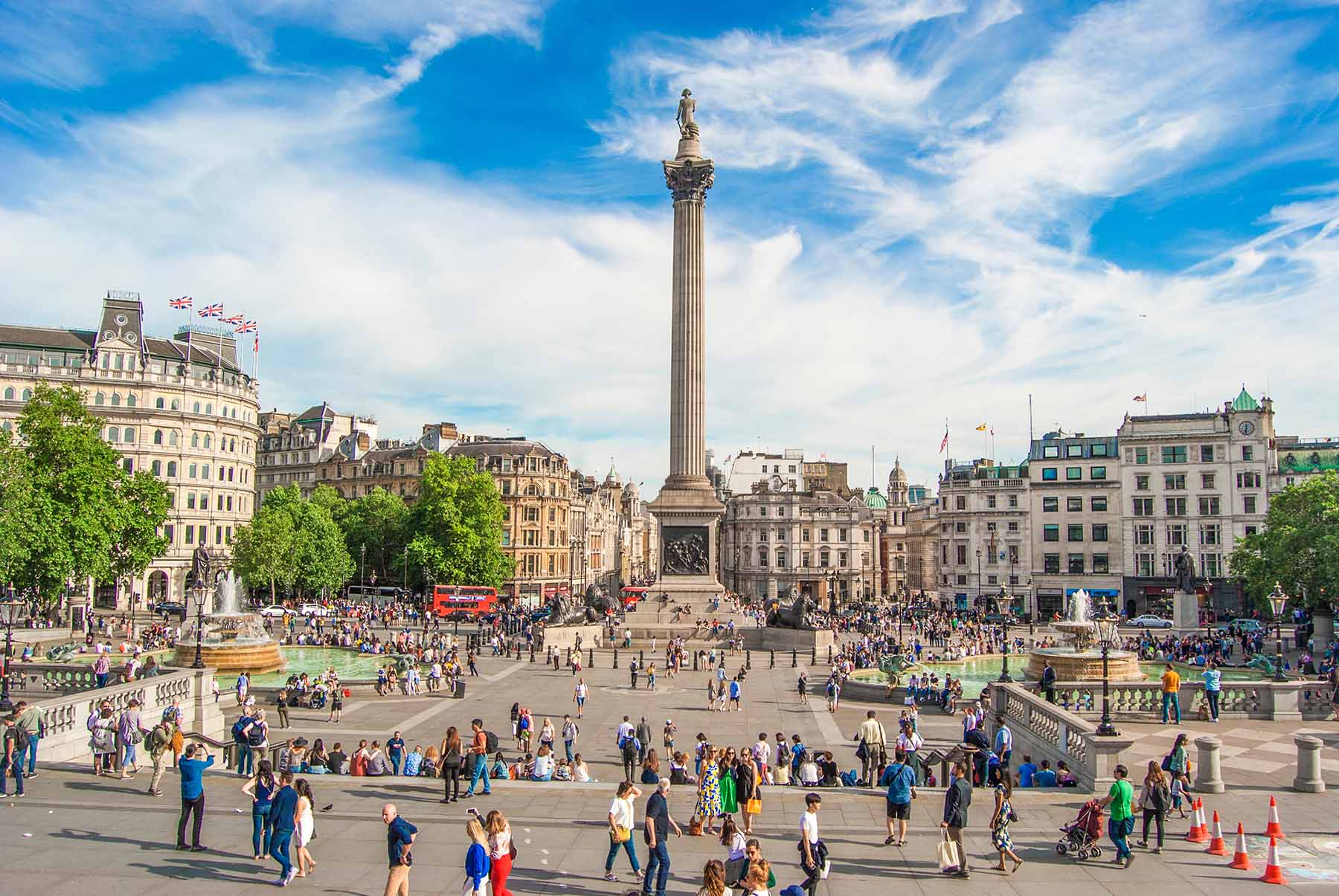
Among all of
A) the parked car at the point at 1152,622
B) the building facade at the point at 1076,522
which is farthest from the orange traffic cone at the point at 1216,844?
the building facade at the point at 1076,522

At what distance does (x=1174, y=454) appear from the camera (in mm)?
75188

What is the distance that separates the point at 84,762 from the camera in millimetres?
21219

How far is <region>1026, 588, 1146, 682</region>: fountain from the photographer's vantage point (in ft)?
105

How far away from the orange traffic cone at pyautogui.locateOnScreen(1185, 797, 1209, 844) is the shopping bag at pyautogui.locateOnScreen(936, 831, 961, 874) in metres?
4.78

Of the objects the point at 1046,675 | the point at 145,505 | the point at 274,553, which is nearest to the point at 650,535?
the point at 274,553

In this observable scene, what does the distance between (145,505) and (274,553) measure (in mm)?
12422

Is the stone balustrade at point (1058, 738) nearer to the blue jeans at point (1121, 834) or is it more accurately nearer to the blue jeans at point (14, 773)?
the blue jeans at point (1121, 834)

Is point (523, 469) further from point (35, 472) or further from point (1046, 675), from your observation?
point (1046, 675)

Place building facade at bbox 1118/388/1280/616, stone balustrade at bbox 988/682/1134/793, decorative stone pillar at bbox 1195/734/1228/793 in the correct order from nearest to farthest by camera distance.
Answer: stone balustrade at bbox 988/682/1134/793 < decorative stone pillar at bbox 1195/734/1228/793 < building facade at bbox 1118/388/1280/616

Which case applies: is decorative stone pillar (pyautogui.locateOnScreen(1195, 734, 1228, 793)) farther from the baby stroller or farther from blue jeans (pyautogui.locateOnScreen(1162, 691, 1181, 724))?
blue jeans (pyautogui.locateOnScreen(1162, 691, 1181, 724))

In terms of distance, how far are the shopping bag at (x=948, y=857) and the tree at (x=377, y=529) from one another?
73801 mm

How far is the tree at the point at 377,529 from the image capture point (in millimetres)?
84312

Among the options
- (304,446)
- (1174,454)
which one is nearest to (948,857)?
(1174,454)

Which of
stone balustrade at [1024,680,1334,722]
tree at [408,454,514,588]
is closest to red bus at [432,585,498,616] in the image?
tree at [408,454,514,588]
